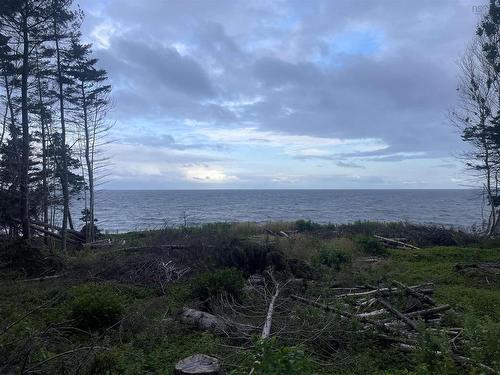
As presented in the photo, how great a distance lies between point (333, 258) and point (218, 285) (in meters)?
5.32

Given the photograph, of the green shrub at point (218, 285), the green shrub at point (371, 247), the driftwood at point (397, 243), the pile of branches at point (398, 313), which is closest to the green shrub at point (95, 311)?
the green shrub at point (218, 285)

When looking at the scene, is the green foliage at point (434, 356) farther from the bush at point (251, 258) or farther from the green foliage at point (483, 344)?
the bush at point (251, 258)

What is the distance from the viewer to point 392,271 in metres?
12.3

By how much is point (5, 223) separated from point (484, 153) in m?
23.5

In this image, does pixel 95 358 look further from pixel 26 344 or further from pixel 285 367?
pixel 285 367

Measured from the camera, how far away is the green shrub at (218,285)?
8914 millimetres

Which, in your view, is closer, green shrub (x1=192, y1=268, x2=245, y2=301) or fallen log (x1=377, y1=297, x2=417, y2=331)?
fallen log (x1=377, y1=297, x2=417, y2=331)

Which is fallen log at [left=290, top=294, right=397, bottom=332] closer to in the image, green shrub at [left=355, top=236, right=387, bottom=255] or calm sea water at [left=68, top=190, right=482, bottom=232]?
green shrub at [left=355, top=236, right=387, bottom=255]

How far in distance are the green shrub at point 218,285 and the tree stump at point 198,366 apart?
11.3 ft

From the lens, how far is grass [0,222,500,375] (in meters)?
5.14

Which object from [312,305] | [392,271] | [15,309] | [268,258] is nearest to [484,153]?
[392,271]

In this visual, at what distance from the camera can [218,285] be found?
8.98 metres

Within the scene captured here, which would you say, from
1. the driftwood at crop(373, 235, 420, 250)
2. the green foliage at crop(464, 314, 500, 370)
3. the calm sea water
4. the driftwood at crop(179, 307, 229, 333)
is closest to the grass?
the green foliage at crop(464, 314, 500, 370)

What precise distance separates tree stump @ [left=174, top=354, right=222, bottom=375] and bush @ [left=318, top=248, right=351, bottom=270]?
8111 millimetres
